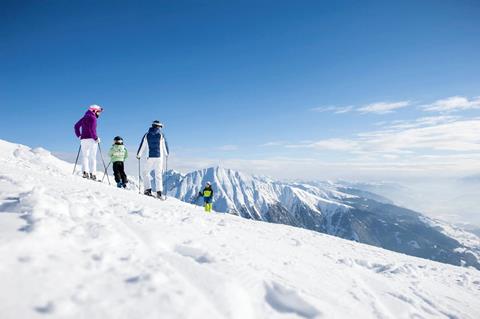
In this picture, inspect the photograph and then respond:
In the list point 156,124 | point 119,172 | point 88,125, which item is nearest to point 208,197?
point 119,172

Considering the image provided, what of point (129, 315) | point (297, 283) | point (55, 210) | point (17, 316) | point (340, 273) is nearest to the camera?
point (17, 316)

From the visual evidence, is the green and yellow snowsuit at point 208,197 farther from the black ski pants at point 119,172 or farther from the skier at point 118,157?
the skier at point 118,157

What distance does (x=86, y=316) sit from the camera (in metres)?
2.80

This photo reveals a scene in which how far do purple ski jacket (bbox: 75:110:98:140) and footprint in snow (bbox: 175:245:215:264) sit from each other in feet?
37.5

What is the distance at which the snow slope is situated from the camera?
308cm

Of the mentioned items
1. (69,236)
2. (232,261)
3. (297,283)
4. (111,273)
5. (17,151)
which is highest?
(17,151)

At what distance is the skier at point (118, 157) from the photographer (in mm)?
17145

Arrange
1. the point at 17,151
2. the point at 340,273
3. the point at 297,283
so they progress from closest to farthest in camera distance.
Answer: the point at 297,283 < the point at 340,273 < the point at 17,151

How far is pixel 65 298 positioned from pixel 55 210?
2930mm

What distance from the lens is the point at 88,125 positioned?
47.5 ft

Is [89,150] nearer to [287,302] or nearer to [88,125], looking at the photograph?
[88,125]

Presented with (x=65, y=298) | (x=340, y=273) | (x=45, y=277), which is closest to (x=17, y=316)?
(x=65, y=298)

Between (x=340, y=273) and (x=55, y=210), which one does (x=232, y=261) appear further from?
(x=55, y=210)

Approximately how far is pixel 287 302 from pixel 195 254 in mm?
1870
